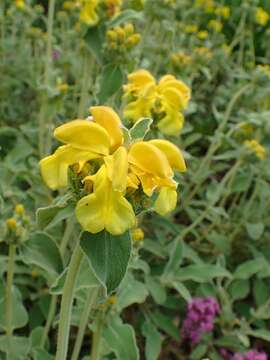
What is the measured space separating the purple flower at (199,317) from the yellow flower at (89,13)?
0.84m

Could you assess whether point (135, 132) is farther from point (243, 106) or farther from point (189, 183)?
point (243, 106)

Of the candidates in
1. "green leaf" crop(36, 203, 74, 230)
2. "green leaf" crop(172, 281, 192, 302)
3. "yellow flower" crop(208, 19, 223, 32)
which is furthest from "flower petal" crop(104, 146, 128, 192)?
"yellow flower" crop(208, 19, 223, 32)

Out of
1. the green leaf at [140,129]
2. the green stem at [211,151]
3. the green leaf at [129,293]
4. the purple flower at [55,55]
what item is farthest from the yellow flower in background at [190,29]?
the green leaf at [140,129]

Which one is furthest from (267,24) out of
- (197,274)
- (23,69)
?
(197,274)

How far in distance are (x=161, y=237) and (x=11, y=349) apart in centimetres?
78

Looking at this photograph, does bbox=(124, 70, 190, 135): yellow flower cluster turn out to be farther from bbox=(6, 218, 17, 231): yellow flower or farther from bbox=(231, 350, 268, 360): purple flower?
bbox=(231, 350, 268, 360): purple flower

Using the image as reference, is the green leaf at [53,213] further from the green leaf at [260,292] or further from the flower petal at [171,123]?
the green leaf at [260,292]

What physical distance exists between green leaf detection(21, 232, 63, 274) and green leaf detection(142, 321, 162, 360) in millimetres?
634

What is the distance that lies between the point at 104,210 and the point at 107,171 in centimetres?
5

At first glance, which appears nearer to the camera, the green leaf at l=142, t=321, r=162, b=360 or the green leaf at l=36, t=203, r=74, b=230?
the green leaf at l=36, t=203, r=74, b=230

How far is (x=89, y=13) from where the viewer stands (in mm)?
1822

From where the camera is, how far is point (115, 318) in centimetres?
131

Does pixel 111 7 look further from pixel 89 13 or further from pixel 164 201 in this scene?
pixel 164 201

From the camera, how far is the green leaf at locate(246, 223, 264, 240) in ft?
6.55
